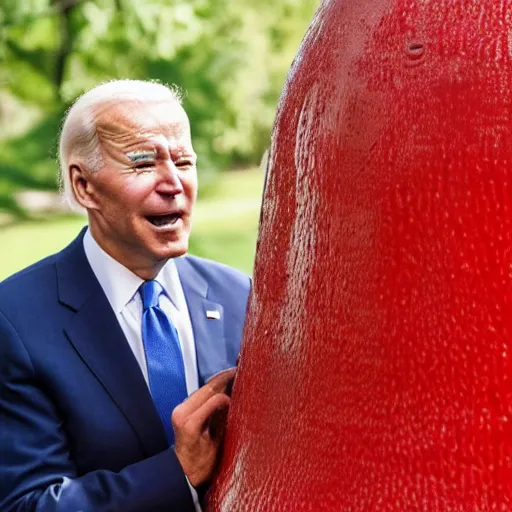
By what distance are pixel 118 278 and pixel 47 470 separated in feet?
1.41

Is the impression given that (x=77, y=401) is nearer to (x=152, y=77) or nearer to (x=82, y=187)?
(x=82, y=187)

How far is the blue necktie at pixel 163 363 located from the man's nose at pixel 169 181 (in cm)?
25

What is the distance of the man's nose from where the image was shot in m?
1.80

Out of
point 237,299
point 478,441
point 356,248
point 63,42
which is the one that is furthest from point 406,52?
point 63,42

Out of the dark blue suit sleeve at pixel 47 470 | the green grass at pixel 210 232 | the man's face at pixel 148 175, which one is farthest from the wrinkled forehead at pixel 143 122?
the green grass at pixel 210 232

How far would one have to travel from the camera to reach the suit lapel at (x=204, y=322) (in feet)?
6.19

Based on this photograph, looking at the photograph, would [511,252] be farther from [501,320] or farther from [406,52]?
[406,52]

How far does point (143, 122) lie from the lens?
1.81m

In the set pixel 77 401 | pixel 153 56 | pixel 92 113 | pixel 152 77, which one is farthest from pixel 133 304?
pixel 152 77

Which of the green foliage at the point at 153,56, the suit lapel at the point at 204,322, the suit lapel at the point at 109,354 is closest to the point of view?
the suit lapel at the point at 109,354

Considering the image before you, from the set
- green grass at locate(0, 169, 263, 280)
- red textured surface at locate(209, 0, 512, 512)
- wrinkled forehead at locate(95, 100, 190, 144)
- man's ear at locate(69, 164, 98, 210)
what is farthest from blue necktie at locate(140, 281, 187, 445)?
green grass at locate(0, 169, 263, 280)

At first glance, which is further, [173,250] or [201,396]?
[173,250]

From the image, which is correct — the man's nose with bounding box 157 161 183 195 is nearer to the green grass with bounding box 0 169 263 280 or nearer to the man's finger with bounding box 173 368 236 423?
the man's finger with bounding box 173 368 236 423

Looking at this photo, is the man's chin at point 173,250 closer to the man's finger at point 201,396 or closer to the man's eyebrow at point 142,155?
the man's eyebrow at point 142,155
